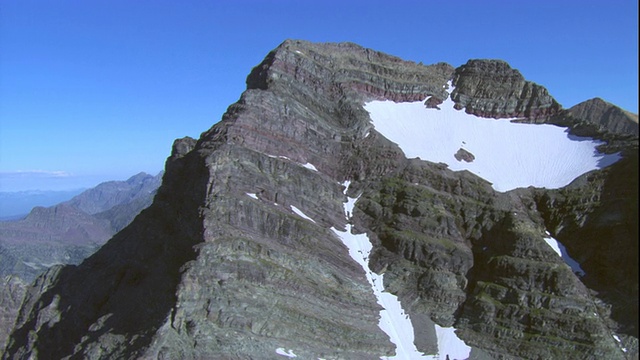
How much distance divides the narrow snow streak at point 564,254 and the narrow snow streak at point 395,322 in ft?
84.7

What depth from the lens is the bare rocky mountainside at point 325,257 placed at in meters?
75.8

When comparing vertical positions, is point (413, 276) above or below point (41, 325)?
above

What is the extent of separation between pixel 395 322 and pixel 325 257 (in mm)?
15342

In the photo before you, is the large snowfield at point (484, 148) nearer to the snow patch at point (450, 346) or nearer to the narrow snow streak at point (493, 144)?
the narrow snow streak at point (493, 144)

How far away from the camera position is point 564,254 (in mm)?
101312

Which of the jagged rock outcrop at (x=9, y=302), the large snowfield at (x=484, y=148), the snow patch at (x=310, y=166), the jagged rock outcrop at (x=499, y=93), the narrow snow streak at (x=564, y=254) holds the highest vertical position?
the jagged rock outcrop at (x=499, y=93)

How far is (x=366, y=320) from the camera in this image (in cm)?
8600

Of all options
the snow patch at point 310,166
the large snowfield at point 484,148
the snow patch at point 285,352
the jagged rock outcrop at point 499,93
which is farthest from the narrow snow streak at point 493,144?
the snow patch at point 285,352

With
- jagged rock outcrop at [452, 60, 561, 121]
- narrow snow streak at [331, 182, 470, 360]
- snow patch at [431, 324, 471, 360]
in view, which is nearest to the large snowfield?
narrow snow streak at [331, 182, 470, 360]

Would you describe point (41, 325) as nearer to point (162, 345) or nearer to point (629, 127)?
point (162, 345)

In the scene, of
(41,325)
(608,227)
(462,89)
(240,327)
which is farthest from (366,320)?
(462,89)

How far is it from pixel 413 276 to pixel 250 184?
33026 mm

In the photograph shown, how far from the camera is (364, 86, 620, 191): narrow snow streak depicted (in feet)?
392

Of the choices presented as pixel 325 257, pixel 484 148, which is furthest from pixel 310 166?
pixel 484 148
